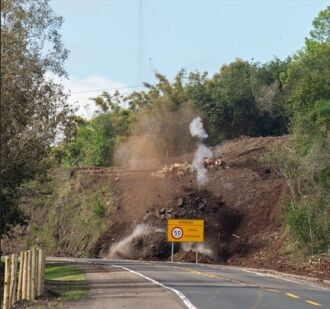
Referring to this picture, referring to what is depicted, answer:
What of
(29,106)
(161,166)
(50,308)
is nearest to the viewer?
(50,308)

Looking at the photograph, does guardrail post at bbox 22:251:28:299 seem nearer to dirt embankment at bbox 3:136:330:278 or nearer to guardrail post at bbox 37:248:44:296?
guardrail post at bbox 37:248:44:296

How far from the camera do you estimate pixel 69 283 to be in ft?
94.2

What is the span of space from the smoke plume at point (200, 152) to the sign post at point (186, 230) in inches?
377

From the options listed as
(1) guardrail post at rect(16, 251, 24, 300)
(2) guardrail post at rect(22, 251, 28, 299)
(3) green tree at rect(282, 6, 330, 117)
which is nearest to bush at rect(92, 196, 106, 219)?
(3) green tree at rect(282, 6, 330, 117)

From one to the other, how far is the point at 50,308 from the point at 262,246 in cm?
3293

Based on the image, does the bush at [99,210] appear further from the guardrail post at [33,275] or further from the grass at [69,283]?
the guardrail post at [33,275]

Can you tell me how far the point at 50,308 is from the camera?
63.7ft

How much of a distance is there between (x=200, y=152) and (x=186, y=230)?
53.4ft

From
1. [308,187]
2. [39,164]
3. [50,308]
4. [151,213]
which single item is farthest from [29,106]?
[151,213]

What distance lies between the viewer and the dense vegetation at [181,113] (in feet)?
75.7

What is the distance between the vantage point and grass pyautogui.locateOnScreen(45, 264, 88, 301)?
2321cm

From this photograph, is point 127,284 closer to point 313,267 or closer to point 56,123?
point 56,123

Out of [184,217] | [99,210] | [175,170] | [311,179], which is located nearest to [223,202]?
[184,217]

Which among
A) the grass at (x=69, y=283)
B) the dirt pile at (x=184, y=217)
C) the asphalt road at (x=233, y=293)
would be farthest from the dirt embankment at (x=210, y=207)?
the asphalt road at (x=233, y=293)
